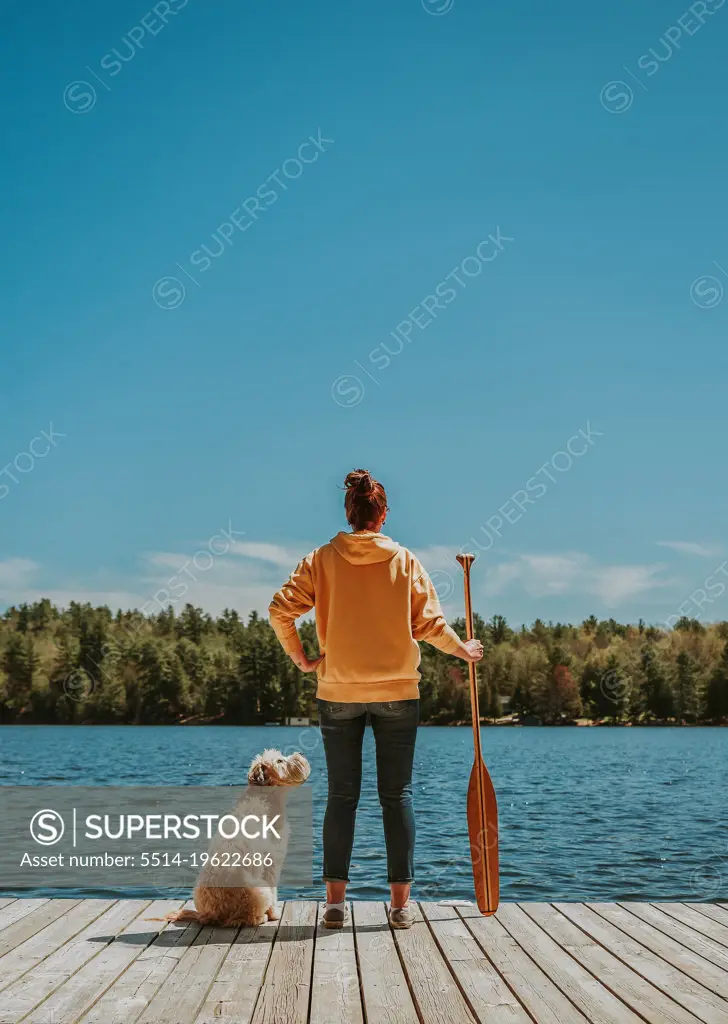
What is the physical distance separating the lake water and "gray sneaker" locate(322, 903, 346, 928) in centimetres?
358

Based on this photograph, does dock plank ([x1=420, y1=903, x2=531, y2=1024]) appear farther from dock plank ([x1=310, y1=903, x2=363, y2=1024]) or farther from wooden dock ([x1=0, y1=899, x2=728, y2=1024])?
dock plank ([x1=310, y1=903, x2=363, y2=1024])

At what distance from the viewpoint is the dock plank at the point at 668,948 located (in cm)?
339

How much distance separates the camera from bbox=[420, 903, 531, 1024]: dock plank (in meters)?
3.02

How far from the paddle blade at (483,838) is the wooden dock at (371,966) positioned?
0.12 m

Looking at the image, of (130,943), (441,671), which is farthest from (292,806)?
(441,671)

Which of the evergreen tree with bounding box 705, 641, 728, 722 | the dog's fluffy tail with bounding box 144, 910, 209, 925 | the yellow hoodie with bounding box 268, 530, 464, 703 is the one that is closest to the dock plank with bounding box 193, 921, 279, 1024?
the dog's fluffy tail with bounding box 144, 910, 209, 925

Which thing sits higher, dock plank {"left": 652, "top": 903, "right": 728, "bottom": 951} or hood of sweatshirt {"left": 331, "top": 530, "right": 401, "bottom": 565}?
hood of sweatshirt {"left": 331, "top": 530, "right": 401, "bottom": 565}

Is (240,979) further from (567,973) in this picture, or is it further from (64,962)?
(567,973)

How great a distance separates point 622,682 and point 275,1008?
7469 cm

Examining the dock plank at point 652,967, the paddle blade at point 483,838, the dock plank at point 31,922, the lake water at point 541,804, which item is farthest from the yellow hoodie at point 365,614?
the lake water at point 541,804

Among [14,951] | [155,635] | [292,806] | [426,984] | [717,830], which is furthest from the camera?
[155,635]

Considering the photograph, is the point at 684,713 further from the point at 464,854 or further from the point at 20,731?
the point at 464,854

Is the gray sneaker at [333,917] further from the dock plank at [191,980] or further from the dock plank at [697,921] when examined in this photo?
the dock plank at [697,921]

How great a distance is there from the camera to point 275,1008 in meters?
3.06
